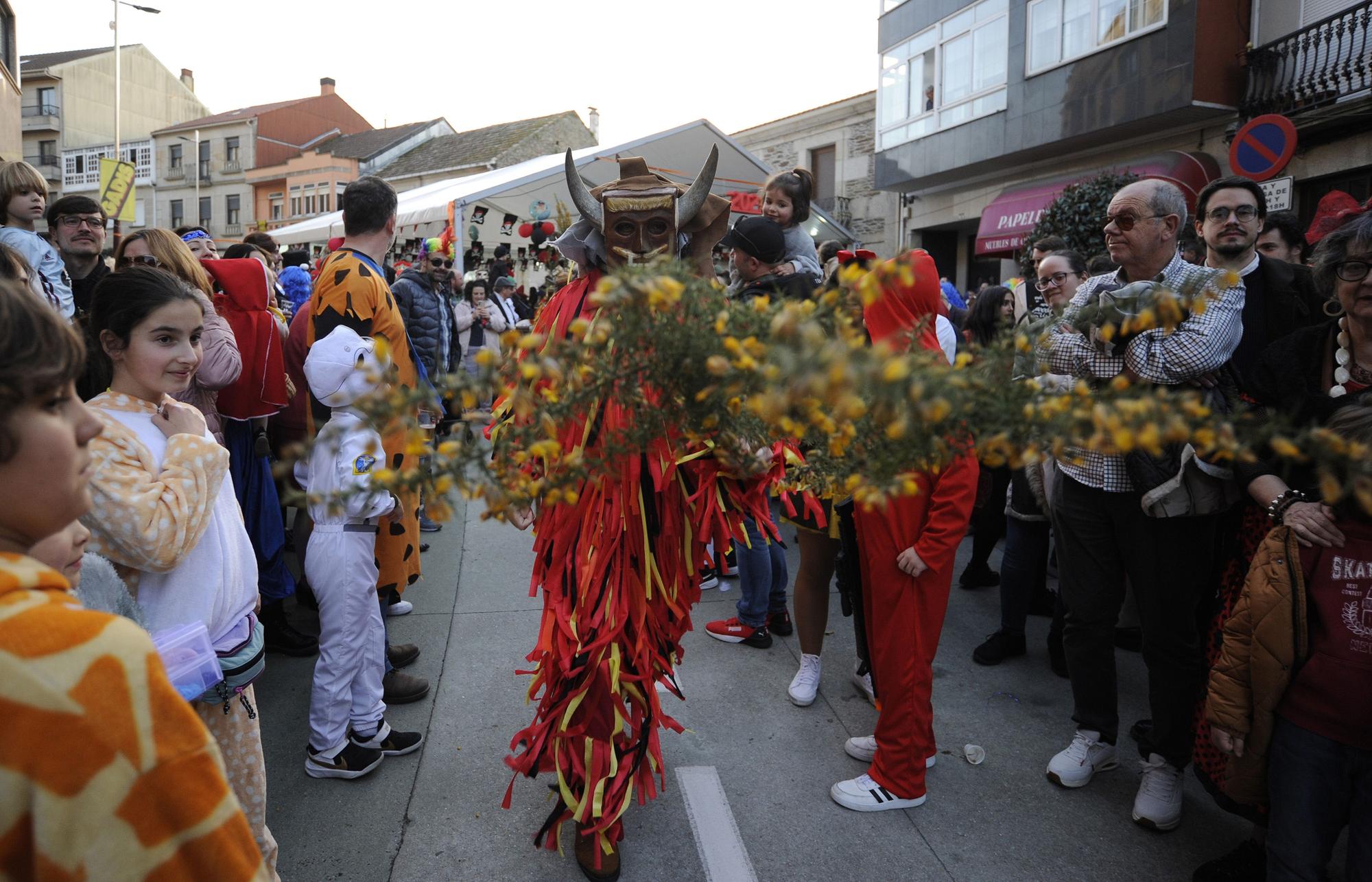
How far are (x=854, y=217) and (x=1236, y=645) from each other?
21.9 m

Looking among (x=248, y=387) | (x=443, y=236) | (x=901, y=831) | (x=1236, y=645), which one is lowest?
(x=901, y=831)

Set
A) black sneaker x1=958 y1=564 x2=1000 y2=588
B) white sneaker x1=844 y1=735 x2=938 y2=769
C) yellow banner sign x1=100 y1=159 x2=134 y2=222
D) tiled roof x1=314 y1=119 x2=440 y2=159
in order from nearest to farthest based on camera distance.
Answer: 1. white sneaker x1=844 y1=735 x2=938 y2=769
2. black sneaker x1=958 y1=564 x2=1000 y2=588
3. yellow banner sign x1=100 y1=159 x2=134 y2=222
4. tiled roof x1=314 y1=119 x2=440 y2=159

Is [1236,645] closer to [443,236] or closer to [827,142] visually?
[443,236]

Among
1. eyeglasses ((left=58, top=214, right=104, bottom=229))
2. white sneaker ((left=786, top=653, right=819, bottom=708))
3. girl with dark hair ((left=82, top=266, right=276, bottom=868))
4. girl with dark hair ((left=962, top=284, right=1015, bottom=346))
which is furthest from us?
girl with dark hair ((left=962, top=284, right=1015, bottom=346))

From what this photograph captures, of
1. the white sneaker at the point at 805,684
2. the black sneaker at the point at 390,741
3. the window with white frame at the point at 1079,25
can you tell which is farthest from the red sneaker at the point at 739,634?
the window with white frame at the point at 1079,25

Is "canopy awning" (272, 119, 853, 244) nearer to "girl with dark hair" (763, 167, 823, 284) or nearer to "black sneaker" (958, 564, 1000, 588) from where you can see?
"girl with dark hair" (763, 167, 823, 284)

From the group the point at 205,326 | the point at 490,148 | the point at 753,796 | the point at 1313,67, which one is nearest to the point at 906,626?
the point at 753,796

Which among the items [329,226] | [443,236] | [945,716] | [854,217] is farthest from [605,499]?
[854,217]

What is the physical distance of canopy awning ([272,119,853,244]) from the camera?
9.94 meters

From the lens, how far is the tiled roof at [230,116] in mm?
39969

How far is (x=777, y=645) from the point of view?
13.9 feet

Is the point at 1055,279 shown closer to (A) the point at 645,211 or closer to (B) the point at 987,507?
(B) the point at 987,507

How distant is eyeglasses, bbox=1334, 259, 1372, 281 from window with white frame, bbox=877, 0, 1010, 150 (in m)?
14.7

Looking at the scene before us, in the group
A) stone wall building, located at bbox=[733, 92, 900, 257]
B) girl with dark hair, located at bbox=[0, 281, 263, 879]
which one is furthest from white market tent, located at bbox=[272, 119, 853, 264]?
stone wall building, located at bbox=[733, 92, 900, 257]
